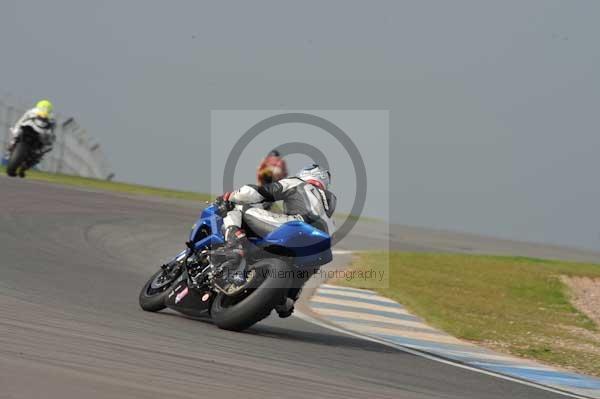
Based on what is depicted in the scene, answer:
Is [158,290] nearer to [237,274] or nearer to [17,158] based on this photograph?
[237,274]

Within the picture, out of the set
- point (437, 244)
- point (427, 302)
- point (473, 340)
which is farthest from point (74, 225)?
point (437, 244)

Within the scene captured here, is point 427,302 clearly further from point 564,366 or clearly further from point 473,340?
point 564,366

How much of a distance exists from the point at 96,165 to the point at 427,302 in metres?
19.2

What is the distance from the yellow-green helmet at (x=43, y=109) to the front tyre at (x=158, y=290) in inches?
526

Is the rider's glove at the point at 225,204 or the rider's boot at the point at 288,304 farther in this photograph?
the rider's glove at the point at 225,204

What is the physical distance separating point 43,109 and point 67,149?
6219 mm

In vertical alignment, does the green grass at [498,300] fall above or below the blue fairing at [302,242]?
below

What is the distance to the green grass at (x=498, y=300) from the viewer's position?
426 inches

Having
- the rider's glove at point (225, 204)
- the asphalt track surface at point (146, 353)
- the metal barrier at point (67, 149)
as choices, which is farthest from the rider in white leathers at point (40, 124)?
the rider's glove at point (225, 204)

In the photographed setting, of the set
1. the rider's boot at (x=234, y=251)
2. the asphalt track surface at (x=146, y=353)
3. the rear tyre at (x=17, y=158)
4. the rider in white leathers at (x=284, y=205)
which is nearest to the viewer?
the asphalt track surface at (x=146, y=353)

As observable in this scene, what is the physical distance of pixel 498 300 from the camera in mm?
14719

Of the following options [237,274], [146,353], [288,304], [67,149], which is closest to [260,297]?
[237,274]

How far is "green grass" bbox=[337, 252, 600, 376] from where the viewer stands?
10.8 metres

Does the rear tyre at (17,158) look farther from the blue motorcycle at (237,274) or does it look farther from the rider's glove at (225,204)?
the rider's glove at (225,204)
